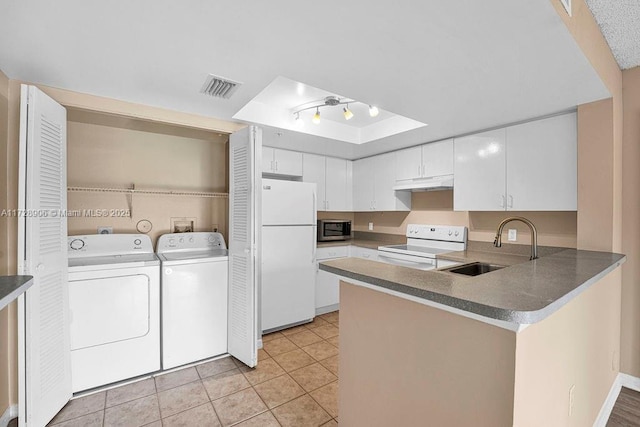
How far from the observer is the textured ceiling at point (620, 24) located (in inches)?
63.4

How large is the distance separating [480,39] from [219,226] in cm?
285

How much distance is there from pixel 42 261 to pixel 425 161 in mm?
3495

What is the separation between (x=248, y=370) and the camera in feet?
8.23

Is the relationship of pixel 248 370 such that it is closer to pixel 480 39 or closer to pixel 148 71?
pixel 148 71

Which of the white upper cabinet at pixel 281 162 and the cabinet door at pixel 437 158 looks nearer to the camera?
the cabinet door at pixel 437 158

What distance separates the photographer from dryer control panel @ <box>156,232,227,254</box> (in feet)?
9.34

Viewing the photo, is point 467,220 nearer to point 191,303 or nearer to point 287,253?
point 287,253

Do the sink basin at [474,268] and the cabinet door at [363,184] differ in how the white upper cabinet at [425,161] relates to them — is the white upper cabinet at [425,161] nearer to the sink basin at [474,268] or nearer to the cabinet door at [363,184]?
the cabinet door at [363,184]

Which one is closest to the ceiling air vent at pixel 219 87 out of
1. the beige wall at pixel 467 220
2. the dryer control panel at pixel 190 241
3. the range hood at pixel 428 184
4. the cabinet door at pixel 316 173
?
the dryer control panel at pixel 190 241

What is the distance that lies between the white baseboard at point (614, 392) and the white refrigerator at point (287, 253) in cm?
252

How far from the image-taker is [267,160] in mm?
3551

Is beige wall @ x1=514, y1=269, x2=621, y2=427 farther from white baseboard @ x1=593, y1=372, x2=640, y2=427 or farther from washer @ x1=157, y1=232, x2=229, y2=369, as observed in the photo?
washer @ x1=157, y1=232, x2=229, y2=369

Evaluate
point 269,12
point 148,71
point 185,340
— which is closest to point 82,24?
point 148,71

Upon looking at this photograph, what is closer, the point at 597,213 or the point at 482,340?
the point at 482,340
